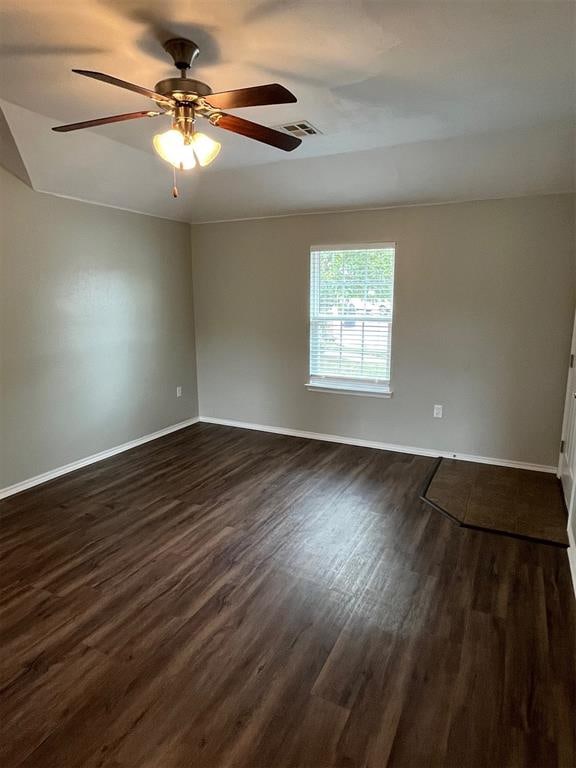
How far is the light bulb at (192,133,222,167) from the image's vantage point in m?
2.20

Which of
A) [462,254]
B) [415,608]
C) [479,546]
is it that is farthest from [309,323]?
[415,608]

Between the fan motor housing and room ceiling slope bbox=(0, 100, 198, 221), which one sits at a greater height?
Answer: room ceiling slope bbox=(0, 100, 198, 221)

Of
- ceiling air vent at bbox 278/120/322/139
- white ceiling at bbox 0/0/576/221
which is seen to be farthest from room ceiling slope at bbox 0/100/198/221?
ceiling air vent at bbox 278/120/322/139

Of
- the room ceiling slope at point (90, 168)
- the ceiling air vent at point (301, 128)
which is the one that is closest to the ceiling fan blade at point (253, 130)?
the ceiling air vent at point (301, 128)

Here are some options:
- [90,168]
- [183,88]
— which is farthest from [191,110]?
[90,168]

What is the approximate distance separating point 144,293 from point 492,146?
3.46 metres

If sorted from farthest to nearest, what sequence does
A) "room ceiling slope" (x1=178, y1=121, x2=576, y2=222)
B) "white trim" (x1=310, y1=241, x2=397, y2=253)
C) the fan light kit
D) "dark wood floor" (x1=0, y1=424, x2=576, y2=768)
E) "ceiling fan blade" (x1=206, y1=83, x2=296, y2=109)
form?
"white trim" (x1=310, y1=241, x2=397, y2=253) → "room ceiling slope" (x1=178, y1=121, x2=576, y2=222) → the fan light kit → "ceiling fan blade" (x1=206, y1=83, x2=296, y2=109) → "dark wood floor" (x1=0, y1=424, x2=576, y2=768)

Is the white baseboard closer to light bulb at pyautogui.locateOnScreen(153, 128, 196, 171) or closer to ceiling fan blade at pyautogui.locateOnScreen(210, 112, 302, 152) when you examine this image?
light bulb at pyautogui.locateOnScreen(153, 128, 196, 171)

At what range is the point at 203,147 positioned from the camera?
87.9 inches

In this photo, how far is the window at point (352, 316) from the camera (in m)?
4.51

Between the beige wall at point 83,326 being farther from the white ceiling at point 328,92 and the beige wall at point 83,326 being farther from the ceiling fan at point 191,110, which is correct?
the ceiling fan at point 191,110

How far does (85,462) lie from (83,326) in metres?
1.29

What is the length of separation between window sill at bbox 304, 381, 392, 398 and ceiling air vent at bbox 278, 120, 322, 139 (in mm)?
2474

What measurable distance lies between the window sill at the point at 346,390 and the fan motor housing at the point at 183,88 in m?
3.28
